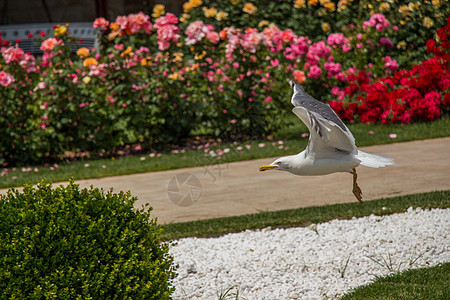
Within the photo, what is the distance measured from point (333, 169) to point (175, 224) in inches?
115

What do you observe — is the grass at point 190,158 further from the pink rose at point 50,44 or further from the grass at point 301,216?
the grass at point 301,216

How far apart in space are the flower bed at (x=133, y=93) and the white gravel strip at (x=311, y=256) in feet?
11.5

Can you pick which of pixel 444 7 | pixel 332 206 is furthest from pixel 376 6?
pixel 332 206

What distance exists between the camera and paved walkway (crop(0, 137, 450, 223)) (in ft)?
17.2

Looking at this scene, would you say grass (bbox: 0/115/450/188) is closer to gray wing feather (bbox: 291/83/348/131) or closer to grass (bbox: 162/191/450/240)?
grass (bbox: 162/191/450/240)

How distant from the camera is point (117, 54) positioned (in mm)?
7727

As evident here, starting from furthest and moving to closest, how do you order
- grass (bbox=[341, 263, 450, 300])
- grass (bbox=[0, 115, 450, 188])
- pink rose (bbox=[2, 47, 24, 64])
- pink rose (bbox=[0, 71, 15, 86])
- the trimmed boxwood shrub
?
pink rose (bbox=[2, 47, 24, 64])
pink rose (bbox=[0, 71, 15, 86])
grass (bbox=[0, 115, 450, 188])
grass (bbox=[341, 263, 450, 300])
the trimmed boxwood shrub

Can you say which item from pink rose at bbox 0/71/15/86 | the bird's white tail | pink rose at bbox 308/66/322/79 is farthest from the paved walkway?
the bird's white tail

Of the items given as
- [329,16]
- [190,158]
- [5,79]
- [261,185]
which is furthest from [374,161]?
[329,16]

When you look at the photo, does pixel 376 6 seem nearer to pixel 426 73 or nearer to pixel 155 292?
pixel 426 73

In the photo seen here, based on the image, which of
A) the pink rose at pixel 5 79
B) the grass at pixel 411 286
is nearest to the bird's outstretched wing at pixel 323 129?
the grass at pixel 411 286

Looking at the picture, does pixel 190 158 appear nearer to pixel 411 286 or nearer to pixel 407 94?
pixel 407 94

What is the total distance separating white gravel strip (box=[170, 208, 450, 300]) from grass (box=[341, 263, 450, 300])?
110 millimetres

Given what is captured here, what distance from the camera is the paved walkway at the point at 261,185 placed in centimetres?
525
